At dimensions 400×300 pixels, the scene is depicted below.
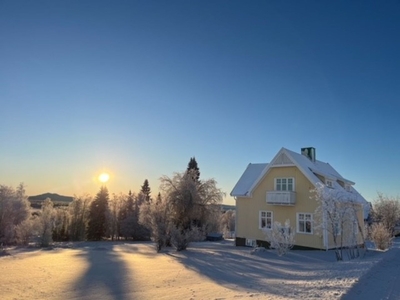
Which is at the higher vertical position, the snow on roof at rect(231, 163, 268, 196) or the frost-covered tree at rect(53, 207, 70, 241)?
the snow on roof at rect(231, 163, 268, 196)

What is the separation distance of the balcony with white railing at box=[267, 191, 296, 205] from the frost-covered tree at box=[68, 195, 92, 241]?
2626 centimetres

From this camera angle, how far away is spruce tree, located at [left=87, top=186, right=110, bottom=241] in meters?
46.0

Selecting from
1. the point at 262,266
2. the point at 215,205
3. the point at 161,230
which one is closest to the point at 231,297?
the point at 262,266

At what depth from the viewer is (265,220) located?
89.9ft

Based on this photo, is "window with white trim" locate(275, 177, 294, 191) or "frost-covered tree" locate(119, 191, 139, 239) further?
"frost-covered tree" locate(119, 191, 139, 239)

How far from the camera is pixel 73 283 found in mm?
10648

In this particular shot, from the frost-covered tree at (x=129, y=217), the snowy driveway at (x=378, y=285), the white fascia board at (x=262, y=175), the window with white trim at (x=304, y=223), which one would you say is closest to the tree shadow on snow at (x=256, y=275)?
the snowy driveway at (x=378, y=285)

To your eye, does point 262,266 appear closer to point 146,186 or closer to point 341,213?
point 341,213

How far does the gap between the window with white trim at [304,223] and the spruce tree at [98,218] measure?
31.3 meters

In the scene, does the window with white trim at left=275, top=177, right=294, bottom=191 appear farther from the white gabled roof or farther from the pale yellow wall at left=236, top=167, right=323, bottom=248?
the white gabled roof

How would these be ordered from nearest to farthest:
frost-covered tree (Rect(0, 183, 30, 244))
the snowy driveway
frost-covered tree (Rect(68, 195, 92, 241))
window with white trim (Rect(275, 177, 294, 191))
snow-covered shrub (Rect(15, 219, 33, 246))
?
the snowy driveway → window with white trim (Rect(275, 177, 294, 191)) → snow-covered shrub (Rect(15, 219, 33, 246)) → frost-covered tree (Rect(0, 183, 30, 244)) → frost-covered tree (Rect(68, 195, 92, 241))

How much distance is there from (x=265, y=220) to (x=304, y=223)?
11.5ft

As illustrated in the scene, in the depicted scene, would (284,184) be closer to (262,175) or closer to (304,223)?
(262,175)

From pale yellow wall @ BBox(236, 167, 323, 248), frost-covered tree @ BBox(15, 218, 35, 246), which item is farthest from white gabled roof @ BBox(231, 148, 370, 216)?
frost-covered tree @ BBox(15, 218, 35, 246)
